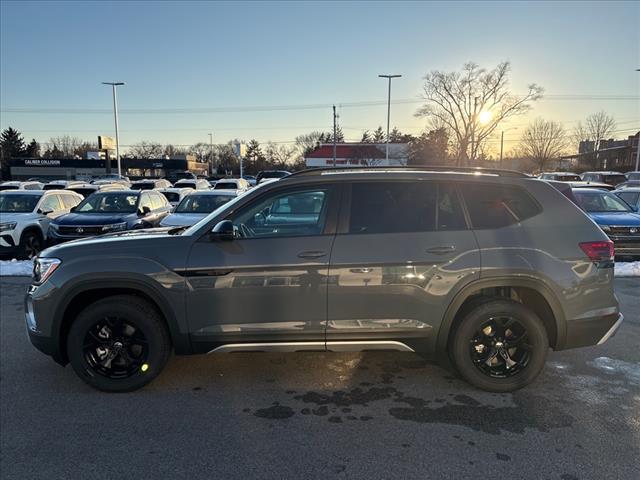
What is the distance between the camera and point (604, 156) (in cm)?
7388

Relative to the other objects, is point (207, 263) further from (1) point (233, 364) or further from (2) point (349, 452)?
(2) point (349, 452)

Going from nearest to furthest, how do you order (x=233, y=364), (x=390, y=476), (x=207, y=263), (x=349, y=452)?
(x=390, y=476) < (x=349, y=452) < (x=207, y=263) < (x=233, y=364)

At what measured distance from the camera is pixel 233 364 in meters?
4.33

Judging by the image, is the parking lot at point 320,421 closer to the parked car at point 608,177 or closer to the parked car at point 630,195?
the parked car at point 630,195

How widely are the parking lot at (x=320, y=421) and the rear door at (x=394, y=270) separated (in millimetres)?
542

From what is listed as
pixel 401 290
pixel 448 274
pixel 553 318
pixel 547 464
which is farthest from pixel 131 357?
pixel 553 318

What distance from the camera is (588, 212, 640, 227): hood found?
31.6 feet

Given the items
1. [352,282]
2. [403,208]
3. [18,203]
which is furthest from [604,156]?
[352,282]

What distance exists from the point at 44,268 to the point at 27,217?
26.8ft

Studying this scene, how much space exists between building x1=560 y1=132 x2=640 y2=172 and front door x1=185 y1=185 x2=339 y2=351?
7519 centimetres

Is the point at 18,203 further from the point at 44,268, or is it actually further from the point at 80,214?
the point at 44,268

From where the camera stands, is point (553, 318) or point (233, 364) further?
point (233, 364)

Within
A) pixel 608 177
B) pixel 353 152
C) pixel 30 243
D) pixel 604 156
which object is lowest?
pixel 30 243

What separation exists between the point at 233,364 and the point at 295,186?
187cm
